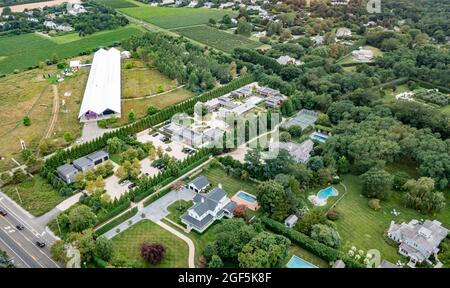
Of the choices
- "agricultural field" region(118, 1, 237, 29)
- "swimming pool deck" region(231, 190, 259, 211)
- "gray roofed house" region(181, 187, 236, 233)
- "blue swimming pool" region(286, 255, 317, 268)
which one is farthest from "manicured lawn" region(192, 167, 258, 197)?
"agricultural field" region(118, 1, 237, 29)

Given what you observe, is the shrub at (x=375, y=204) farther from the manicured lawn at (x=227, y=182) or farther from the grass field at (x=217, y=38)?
the grass field at (x=217, y=38)

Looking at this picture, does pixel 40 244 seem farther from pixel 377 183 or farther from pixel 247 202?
pixel 377 183

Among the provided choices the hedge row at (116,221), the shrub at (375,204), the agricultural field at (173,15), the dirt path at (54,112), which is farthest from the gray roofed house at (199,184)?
the agricultural field at (173,15)

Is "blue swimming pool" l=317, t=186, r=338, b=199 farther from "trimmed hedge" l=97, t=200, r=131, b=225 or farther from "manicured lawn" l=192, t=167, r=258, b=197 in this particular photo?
"trimmed hedge" l=97, t=200, r=131, b=225

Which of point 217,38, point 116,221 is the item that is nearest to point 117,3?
point 217,38

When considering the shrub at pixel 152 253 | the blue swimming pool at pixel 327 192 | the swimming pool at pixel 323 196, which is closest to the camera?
the shrub at pixel 152 253

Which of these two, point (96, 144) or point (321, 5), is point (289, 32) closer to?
point (321, 5)

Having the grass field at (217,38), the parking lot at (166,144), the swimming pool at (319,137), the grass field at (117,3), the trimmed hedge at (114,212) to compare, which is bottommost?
the trimmed hedge at (114,212)
